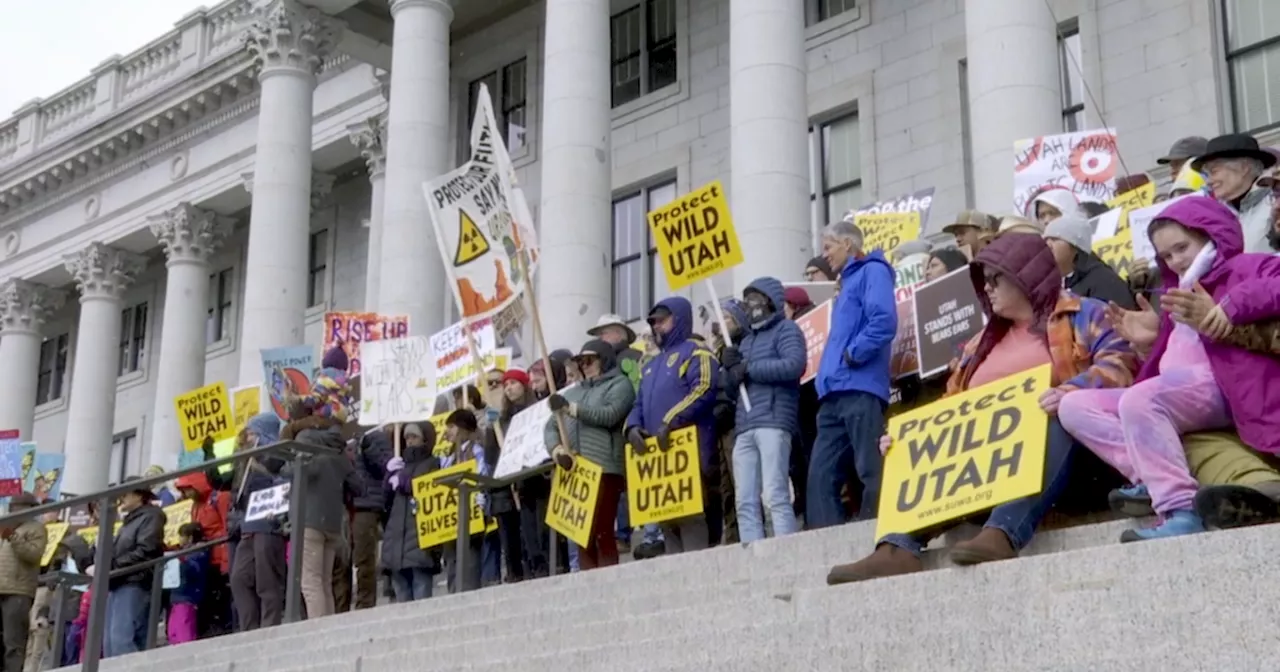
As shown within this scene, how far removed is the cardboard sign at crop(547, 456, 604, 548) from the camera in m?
11.1

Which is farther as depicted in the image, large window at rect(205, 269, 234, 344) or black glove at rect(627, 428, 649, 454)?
large window at rect(205, 269, 234, 344)

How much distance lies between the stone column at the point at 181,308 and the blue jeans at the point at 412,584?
1734 cm

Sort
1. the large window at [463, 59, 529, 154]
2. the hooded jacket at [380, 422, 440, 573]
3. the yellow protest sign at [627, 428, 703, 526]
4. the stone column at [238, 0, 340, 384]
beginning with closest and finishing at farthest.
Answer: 1. the yellow protest sign at [627, 428, 703, 526]
2. the hooded jacket at [380, 422, 440, 573]
3. the stone column at [238, 0, 340, 384]
4. the large window at [463, 59, 529, 154]

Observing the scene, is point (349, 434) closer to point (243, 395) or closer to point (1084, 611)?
point (243, 395)

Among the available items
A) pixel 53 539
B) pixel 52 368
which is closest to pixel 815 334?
pixel 53 539

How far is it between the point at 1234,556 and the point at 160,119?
29968 millimetres

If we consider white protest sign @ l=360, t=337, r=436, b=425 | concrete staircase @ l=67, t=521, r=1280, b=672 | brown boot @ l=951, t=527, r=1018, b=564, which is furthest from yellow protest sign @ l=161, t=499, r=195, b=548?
brown boot @ l=951, t=527, r=1018, b=564

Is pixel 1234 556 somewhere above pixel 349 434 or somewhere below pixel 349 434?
below

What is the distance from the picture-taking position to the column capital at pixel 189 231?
32.5 metres

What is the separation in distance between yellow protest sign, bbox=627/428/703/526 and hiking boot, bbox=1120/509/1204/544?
4297 mm

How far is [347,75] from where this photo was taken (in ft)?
97.1

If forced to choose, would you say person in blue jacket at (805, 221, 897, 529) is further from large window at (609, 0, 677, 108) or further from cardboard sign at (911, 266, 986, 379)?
large window at (609, 0, 677, 108)

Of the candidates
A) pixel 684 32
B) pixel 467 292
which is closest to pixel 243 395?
pixel 467 292

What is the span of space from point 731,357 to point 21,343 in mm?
29506
